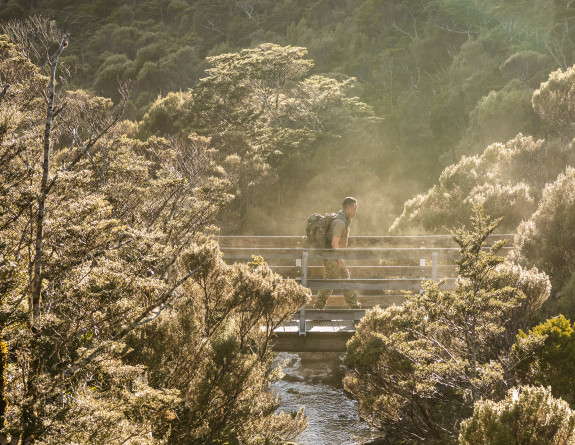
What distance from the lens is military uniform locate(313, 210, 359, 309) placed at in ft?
29.3

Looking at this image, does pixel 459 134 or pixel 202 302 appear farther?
pixel 459 134

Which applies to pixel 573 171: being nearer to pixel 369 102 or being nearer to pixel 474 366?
pixel 474 366

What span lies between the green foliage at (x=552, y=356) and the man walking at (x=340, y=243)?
354 cm

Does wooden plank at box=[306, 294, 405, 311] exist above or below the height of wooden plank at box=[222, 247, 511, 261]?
below

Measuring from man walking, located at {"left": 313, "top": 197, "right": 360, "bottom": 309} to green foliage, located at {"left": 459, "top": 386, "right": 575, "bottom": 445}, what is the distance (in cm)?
505

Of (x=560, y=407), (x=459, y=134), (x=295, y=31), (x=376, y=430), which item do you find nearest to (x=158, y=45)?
(x=295, y=31)

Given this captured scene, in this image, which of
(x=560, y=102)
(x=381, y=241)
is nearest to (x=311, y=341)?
(x=381, y=241)

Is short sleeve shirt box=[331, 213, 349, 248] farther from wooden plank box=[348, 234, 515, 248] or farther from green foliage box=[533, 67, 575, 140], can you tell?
green foliage box=[533, 67, 575, 140]

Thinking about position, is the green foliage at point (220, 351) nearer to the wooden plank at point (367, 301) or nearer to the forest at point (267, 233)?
the forest at point (267, 233)

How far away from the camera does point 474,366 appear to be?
214 inches

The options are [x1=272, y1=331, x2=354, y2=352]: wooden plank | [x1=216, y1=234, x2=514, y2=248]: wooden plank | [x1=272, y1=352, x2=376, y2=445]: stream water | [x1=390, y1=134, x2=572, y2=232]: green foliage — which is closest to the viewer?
[x1=272, y1=352, x2=376, y2=445]: stream water

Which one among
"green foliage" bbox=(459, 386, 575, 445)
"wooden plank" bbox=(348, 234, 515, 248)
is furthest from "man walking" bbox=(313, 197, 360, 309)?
"green foliage" bbox=(459, 386, 575, 445)

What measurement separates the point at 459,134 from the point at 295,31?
17.4 meters

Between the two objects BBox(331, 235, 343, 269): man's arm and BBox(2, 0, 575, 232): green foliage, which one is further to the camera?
BBox(2, 0, 575, 232): green foliage
